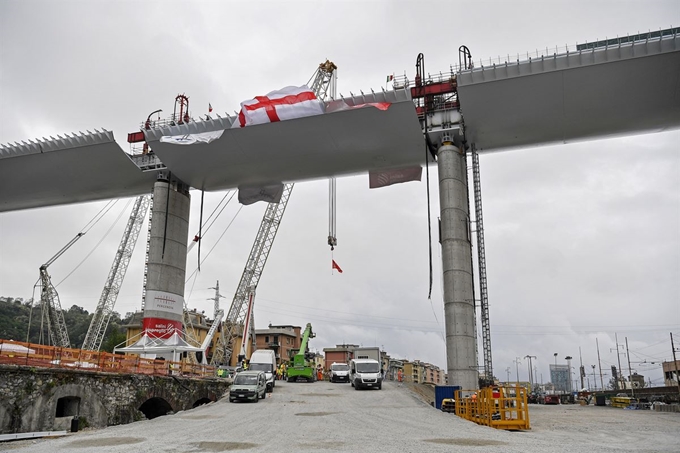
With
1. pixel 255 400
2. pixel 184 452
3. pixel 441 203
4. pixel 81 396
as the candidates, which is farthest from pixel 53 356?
pixel 441 203

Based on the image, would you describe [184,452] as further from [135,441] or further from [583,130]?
[583,130]

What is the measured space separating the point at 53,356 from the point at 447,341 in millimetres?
23133

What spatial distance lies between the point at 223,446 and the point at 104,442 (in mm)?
4287

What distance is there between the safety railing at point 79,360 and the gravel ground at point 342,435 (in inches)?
244

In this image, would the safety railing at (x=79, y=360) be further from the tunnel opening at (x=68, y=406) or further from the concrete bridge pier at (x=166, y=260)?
the concrete bridge pier at (x=166, y=260)

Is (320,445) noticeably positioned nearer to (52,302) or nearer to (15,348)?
(15,348)

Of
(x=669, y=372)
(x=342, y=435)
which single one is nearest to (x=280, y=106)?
(x=342, y=435)

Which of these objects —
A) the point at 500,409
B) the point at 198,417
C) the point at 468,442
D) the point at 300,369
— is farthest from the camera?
the point at 300,369

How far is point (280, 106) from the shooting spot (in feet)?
129

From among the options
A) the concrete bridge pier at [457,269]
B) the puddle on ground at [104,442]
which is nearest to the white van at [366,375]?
the concrete bridge pier at [457,269]

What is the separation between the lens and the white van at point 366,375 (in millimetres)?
40344

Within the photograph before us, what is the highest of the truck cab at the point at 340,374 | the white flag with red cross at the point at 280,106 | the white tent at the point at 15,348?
the white flag with red cross at the point at 280,106

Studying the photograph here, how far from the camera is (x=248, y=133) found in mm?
41406

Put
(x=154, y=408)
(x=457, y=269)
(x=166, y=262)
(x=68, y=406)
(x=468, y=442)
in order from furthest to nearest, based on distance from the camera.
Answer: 1. (x=166, y=262)
2. (x=457, y=269)
3. (x=154, y=408)
4. (x=68, y=406)
5. (x=468, y=442)
